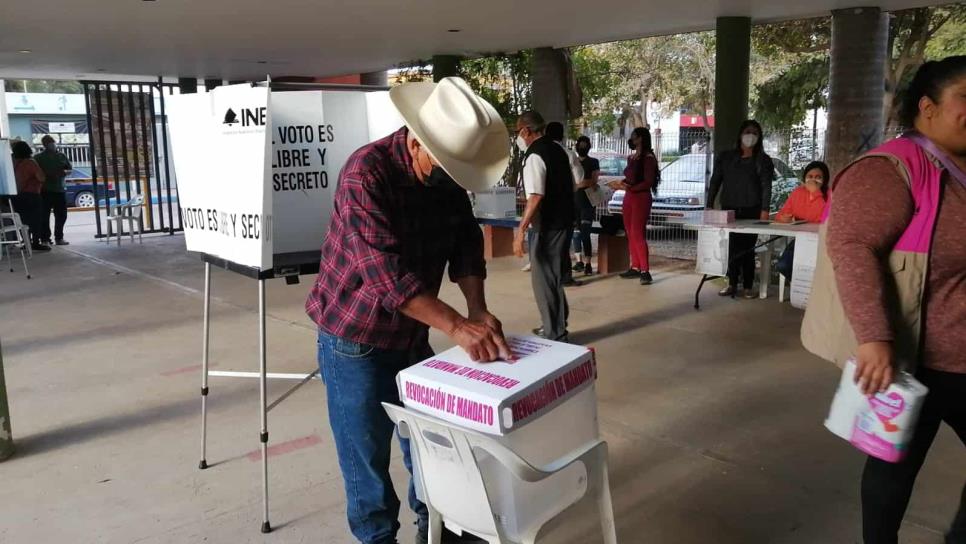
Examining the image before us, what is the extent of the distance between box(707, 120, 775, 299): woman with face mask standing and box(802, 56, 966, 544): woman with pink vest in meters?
4.76

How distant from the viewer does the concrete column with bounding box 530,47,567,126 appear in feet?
34.8

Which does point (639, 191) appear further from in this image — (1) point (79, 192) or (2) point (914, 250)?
(1) point (79, 192)

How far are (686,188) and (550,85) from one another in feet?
9.12

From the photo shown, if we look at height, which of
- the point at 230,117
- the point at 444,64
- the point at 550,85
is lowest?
the point at 230,117

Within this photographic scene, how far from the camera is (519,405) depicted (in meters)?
1.65

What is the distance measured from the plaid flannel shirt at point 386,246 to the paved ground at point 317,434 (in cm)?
110

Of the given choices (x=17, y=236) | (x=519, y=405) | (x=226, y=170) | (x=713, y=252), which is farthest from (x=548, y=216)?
(x=17, y=236)

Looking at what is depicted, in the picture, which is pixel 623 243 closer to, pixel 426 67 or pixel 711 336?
pixel 711 336

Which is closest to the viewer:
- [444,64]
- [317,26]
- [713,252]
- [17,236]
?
[713,252]

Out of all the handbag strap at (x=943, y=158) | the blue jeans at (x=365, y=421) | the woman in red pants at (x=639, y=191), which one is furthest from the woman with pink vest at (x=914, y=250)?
the woman in red pants at (x=639, y=191)

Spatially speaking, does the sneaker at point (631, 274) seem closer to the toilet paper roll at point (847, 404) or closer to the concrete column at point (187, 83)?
the toilet paper roll at point (847, 404)

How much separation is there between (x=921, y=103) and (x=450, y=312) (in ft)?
4.46

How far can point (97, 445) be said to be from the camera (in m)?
3.78

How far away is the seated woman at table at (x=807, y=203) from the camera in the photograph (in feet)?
20.9
